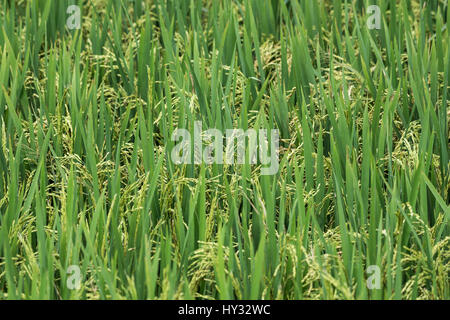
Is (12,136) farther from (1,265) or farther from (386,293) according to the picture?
(386,293)

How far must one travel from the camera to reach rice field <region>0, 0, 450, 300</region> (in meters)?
1.83

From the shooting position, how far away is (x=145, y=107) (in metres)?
2.61

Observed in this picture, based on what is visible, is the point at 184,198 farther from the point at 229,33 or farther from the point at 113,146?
the point at 229,33

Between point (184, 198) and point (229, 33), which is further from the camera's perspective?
point (229, 33)

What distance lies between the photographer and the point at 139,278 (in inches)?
71.0

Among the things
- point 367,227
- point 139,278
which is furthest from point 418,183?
point 139,278

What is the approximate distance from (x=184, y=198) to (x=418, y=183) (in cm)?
53

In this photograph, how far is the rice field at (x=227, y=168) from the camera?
183 cm

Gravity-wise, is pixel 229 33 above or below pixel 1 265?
above

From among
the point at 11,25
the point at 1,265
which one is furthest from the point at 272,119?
the point at 11,25

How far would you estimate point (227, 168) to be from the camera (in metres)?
2.16
